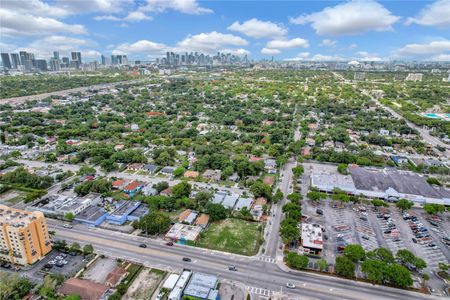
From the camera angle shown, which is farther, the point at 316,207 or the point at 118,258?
the point at 316,207

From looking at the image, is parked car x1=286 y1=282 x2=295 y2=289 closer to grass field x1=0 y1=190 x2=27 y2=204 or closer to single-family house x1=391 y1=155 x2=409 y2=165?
grass field x1=0 y1=190 x2=27 y2=204

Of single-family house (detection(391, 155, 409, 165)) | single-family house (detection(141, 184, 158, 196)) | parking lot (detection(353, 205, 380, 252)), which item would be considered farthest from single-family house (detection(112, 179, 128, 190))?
single-family house (detection(391, 155, 409, 165))

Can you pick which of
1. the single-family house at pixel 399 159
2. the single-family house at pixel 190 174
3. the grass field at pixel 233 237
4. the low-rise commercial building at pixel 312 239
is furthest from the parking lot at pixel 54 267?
the single-family house at pixel 399 159

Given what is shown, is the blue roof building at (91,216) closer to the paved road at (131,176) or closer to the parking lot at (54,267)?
the parking lot at (54,267)

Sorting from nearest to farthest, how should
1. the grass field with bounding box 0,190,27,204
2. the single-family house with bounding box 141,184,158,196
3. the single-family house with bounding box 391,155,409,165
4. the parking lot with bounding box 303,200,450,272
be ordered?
the parking lot with bounding box 303,200,450,272 < the grass field with bounding box 0,190,27,204 < the single-family house with bounding box 141,184,158,196 < the single-family house with bounding box 391,155,409,165

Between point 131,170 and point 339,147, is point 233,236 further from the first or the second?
point 339,147

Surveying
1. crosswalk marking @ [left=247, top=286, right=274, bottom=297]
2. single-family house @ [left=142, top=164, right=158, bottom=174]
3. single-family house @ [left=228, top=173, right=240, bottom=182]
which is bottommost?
crosswalk marking @ [left=247, top=286, right=274, bottom=297]

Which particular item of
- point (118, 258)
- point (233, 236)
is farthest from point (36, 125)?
point (233, 236)
